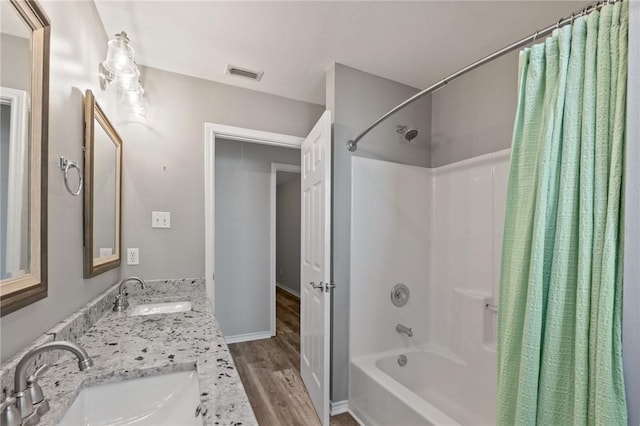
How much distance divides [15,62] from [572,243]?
60.4 inches

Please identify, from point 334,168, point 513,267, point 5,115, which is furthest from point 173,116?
point 513,267

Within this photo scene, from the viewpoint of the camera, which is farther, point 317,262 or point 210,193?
point 210,193

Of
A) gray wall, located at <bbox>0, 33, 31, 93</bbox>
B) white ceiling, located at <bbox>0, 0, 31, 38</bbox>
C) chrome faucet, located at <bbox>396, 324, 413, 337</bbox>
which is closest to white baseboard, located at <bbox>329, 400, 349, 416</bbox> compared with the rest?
chrome faucet, located at <bbox>396, 324, 413, 337</bbox>

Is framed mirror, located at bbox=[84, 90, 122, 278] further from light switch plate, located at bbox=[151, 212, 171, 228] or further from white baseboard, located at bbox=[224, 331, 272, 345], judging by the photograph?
white baseboard, located at bbox=[224, 331, 272, 345]

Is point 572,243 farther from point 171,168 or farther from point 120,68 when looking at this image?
point 171,168

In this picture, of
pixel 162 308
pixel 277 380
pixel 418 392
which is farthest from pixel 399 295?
pixel 162 308

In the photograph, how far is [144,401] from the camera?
0.86 metres

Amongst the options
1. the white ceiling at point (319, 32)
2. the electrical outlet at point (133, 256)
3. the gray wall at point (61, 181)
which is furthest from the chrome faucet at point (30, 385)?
the white ceiling at point (319, 32)

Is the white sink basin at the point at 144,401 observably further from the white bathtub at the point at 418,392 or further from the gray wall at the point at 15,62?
the white bathtub at the point at 418,392

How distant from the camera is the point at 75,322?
1.08 metres

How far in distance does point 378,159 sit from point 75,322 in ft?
6.47

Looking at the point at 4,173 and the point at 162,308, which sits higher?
the point at 4,173

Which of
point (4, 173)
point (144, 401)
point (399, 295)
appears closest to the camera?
point (4, 173)

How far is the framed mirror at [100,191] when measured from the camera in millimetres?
1264
